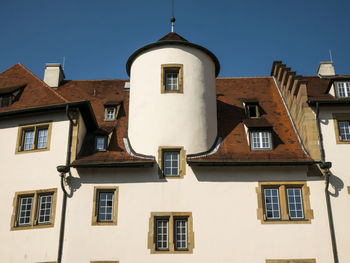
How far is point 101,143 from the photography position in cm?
2238

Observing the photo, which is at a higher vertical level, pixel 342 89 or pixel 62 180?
pixel 342 89

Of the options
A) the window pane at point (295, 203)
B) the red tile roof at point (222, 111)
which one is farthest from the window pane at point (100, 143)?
the window pane at point (295, 203)

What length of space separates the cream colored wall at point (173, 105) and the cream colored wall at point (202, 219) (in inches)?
61.7

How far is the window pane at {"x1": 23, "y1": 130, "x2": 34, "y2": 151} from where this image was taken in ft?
71.5

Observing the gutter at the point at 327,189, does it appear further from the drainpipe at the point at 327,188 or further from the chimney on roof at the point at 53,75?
the chimney on roof at the point at 53,75

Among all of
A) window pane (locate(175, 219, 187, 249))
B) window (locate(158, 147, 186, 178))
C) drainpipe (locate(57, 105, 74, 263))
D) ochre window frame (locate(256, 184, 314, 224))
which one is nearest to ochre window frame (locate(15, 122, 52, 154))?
drainpipe (locate(57, 105, 74, 263))

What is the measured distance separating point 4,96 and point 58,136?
4.41 metres

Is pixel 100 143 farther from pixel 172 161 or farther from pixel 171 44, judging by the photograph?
pixel 171 44

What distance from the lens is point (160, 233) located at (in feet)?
65.5

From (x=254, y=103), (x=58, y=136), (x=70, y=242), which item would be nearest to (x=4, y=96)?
(x=58, y=136)

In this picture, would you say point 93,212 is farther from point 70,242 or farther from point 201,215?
point 201,215

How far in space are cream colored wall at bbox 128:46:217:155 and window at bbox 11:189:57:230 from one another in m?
4.41

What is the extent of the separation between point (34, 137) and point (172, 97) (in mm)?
6422

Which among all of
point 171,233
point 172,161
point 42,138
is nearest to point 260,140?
point 172,161
